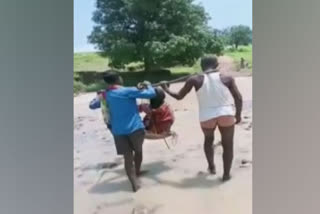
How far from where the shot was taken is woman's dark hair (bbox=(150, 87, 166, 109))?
1.81 metres

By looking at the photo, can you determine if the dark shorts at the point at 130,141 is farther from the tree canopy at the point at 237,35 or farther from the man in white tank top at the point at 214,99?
the tree canopy at the point at 237,35

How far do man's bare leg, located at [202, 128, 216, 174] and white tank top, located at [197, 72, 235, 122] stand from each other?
0.06 metres


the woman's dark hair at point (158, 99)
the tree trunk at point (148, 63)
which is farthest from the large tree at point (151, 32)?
the woman's dark hair at point (158, 99)

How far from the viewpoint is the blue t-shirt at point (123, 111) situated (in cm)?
182

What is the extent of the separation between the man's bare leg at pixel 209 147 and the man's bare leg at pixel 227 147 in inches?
1.8

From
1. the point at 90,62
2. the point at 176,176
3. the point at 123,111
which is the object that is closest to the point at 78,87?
the point at 90,62

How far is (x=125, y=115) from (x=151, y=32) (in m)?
0.37

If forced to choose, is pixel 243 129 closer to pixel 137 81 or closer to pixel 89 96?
pixel 137 81

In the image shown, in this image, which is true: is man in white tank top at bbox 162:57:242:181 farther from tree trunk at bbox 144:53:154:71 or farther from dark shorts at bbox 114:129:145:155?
dark shorts at bbox 114:129:145:155

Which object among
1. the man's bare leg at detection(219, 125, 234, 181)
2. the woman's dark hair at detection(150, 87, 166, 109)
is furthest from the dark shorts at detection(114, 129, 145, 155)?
the man's bare leg at detection(219, 125, 234, 181)
